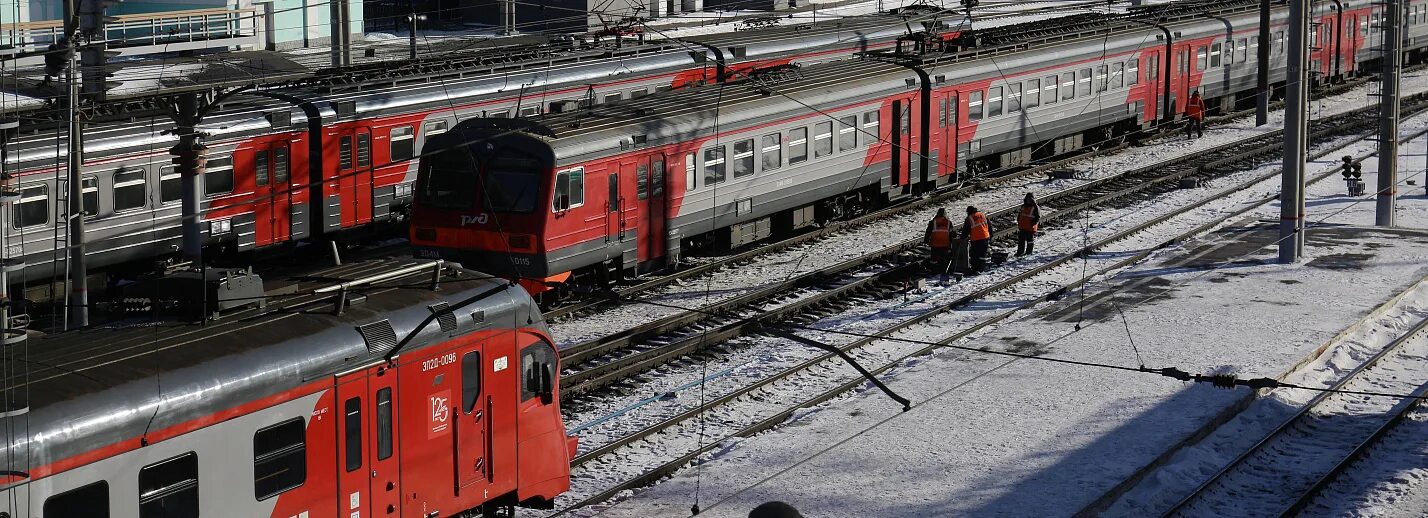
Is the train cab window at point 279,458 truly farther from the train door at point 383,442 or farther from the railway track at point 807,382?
the railway track at point 807,382

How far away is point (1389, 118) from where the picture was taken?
1150 inches

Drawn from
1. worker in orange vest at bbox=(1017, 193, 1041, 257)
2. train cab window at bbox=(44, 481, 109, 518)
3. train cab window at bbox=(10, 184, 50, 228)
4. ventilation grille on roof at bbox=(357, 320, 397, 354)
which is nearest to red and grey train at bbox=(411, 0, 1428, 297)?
worker in orange vest at bbox=(1017, 193, 1041, 257)

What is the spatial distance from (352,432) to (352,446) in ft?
0.33

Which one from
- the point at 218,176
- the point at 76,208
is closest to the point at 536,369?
the point at 76,208

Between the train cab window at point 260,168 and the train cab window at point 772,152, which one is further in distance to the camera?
the train cab window at point 772,152

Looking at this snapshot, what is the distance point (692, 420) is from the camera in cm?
1791

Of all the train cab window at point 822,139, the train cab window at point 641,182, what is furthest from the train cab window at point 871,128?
the train cab window at point 641,182

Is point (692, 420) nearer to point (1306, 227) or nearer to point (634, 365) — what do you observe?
point (634, 365)

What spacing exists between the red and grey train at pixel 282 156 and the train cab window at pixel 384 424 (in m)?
8.87

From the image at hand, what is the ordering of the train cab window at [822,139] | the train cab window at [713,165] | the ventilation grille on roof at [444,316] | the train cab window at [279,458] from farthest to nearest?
the train cab window at [822,139] → the train cab window at [713,165] → the ventilation grille on roof at [444,316] → the train cab window at [279,458]

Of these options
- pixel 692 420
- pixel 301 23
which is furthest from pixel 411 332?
pixel 301 23

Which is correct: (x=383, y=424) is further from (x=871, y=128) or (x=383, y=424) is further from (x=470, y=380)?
(x=871, y=128)

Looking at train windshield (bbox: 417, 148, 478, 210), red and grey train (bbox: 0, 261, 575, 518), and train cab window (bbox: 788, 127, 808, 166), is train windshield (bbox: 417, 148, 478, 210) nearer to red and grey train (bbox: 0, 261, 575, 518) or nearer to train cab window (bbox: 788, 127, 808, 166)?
train cab window (bbox: 788, 127, 808, 166)

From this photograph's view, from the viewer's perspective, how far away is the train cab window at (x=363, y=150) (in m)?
25.8
